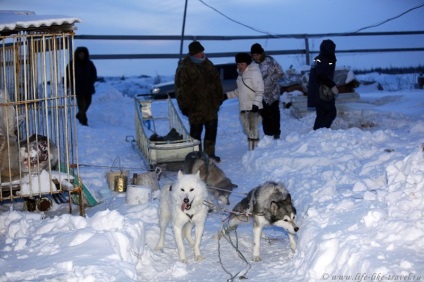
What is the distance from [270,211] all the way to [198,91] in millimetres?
5189

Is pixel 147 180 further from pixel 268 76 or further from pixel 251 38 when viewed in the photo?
pixel 251 38

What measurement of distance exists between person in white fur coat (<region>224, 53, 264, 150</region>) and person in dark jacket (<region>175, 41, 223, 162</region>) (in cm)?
46

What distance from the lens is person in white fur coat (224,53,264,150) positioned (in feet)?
36.6

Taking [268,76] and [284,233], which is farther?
[268,76]

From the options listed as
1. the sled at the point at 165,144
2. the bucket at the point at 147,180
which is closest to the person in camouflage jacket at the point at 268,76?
the sled at the point at 165,144

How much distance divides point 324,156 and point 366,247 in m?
5.16

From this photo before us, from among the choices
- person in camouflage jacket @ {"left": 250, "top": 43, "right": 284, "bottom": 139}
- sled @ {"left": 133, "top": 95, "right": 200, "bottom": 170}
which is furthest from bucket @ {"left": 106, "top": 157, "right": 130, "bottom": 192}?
person in camouflage jacket @ {"left": 250, "top": 43, "right": 284, "bottom": 139}

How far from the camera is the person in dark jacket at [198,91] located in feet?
36.7

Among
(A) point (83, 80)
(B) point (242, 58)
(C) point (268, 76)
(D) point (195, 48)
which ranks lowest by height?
(A) point (83, 80)

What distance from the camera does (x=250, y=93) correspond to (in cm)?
1124

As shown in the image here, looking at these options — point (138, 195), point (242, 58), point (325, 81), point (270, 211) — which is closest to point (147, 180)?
point (138, 195)

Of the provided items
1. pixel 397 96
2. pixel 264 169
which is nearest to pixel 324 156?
pixel 264 169

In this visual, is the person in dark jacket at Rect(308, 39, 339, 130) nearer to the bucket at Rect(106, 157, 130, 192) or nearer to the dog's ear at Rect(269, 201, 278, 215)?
the bucket at Rect(106, 157, 130, 192)

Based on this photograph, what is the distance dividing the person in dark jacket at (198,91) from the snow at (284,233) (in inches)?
50.5
